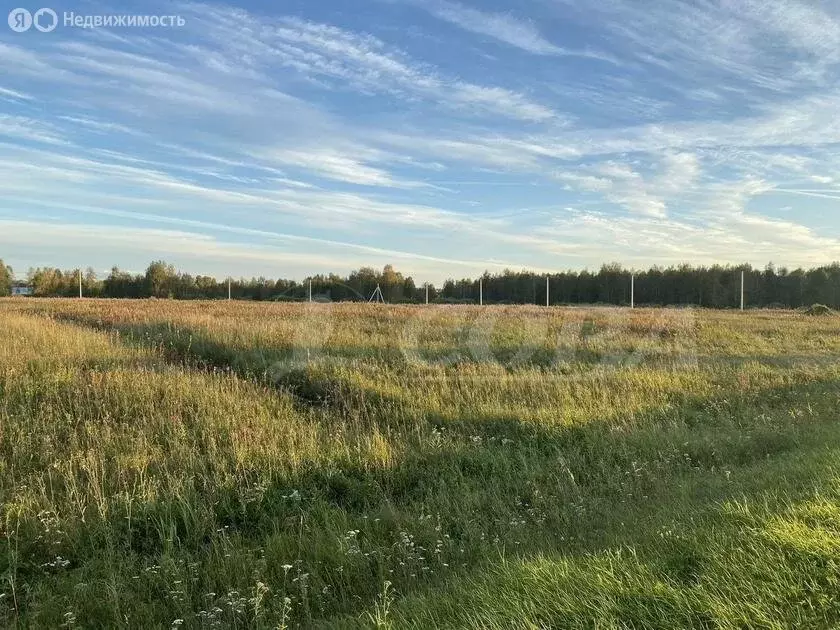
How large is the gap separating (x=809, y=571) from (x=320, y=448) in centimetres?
479

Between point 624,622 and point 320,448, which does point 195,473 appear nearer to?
point 320,448

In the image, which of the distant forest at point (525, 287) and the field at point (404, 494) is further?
the distant forest at point (525, 287)

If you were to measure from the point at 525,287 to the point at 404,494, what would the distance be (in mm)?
72495

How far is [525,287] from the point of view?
76.1 meters

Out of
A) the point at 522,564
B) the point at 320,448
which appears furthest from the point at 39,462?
the point at 522,564

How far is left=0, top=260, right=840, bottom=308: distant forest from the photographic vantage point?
63.7m

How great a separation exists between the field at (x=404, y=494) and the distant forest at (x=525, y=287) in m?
51.7

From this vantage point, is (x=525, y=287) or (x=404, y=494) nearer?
(x=404, y=494)

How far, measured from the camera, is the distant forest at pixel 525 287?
63.7 metres

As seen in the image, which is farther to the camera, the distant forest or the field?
the distant forest

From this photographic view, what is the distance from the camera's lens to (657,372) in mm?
11414

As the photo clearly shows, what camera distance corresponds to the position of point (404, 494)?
553 centimetres

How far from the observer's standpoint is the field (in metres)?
2.91

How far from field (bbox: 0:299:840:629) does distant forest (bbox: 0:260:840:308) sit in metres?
51.7
